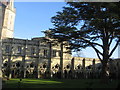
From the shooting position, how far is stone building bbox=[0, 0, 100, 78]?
3488cm

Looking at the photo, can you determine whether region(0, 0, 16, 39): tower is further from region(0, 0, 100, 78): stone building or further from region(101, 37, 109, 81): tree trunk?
region(101, 37, 109, 81): tree trunk

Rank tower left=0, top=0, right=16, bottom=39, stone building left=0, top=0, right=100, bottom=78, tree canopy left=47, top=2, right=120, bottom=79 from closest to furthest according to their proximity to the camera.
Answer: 1. tree canopy left=47, top=2, right=120, bottom=79
2. stone building left=0, top=0, right=100, bottom=78
3. tower left=0, top=0, right=16, bottom=39

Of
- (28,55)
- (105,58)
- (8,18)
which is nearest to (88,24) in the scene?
(105,58)

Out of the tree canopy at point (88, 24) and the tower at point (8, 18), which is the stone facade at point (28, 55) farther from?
the tree canopy at point (88, 24)

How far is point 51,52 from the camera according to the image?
134 feet

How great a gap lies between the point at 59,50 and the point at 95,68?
41.4 ft

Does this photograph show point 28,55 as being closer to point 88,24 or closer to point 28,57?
point 28,57

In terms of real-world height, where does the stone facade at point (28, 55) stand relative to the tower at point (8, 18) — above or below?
below

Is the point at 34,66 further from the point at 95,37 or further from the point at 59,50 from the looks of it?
the point at 95,37

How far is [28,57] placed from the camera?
37.2m

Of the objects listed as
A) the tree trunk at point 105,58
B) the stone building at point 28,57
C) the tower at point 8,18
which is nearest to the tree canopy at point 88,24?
the tree trunk at point 105,58

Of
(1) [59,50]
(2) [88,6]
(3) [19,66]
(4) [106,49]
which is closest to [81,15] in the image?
(2) [88,6]

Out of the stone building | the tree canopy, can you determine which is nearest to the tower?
the stone building

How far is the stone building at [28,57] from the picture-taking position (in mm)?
34875
